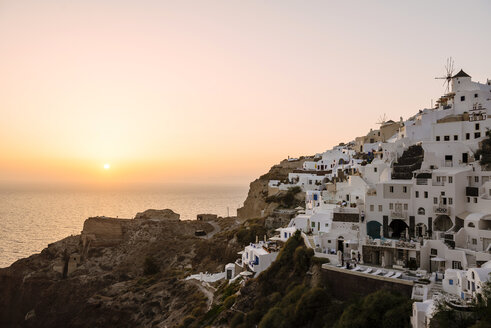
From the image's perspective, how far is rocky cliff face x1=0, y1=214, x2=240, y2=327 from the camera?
143ft

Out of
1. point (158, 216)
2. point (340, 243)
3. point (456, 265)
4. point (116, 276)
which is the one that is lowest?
point (116, 276)

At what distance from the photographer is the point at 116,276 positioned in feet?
181

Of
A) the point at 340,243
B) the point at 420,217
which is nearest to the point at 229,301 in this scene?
the point at 340,243

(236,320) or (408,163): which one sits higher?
(408,163)

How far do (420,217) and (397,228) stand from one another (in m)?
2.17

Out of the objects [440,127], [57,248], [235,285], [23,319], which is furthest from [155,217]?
[440,127]

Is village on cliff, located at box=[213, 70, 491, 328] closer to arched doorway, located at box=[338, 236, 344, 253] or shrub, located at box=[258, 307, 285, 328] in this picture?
arched doorway, located at box=[338, 236, 344, 253]

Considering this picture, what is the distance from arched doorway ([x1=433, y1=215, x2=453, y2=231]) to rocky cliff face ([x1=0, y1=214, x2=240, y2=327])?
22518 millimetres

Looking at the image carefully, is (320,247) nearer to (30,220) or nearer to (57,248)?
(57,248)

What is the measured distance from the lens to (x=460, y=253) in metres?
26.0

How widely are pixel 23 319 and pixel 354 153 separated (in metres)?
50.7

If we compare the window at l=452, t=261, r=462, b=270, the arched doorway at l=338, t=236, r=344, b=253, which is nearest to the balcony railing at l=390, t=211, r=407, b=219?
the arched doorway at l=338, t=236, r=344, b=253

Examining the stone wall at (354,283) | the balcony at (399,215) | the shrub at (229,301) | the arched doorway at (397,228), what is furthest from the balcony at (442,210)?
the shrub at (229,301)

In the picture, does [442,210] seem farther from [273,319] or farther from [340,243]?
[273,319]
